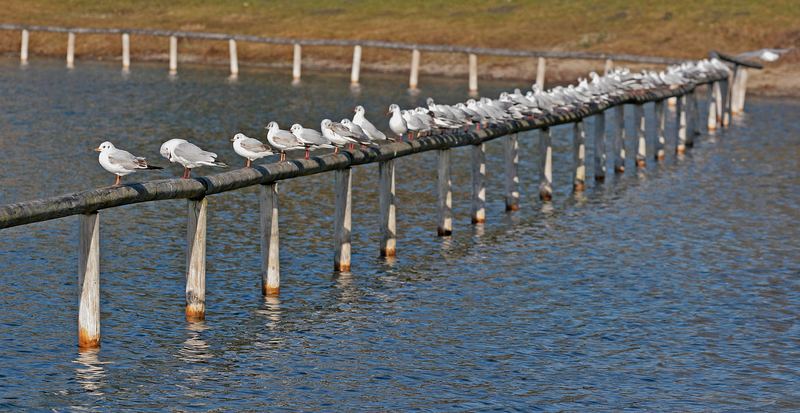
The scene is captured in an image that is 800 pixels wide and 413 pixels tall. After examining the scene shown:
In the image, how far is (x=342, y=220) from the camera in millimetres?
24109

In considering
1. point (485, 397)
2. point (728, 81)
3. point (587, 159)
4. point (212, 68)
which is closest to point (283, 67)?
point (212, 68)

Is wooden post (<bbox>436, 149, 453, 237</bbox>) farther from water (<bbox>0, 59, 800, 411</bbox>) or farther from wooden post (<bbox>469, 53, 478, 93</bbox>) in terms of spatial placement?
wooden post (<bbox>469, 53, 478, 93</bbox>)

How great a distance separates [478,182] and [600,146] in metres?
7.79

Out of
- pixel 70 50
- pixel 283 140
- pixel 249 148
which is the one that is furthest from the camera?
pixel 70 50

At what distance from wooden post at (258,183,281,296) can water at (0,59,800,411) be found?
28cm

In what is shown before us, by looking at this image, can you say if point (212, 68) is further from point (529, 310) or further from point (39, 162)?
point (529, 310)

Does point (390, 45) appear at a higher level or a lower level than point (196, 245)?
higher

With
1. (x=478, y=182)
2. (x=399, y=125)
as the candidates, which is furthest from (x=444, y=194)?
(x=399, y=125)

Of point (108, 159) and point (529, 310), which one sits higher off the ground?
point (108, 159)

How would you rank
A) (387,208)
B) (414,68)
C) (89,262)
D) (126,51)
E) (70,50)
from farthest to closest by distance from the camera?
(70,50) → (126,51) → (414,68) → (387,208) → (89,262)

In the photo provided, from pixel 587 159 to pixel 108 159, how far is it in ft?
81.9

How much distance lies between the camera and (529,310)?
2217cm

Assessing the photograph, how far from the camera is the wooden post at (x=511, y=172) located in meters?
31.3

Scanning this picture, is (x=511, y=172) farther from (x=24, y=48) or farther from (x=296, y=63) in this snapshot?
(x=24, y=48)
